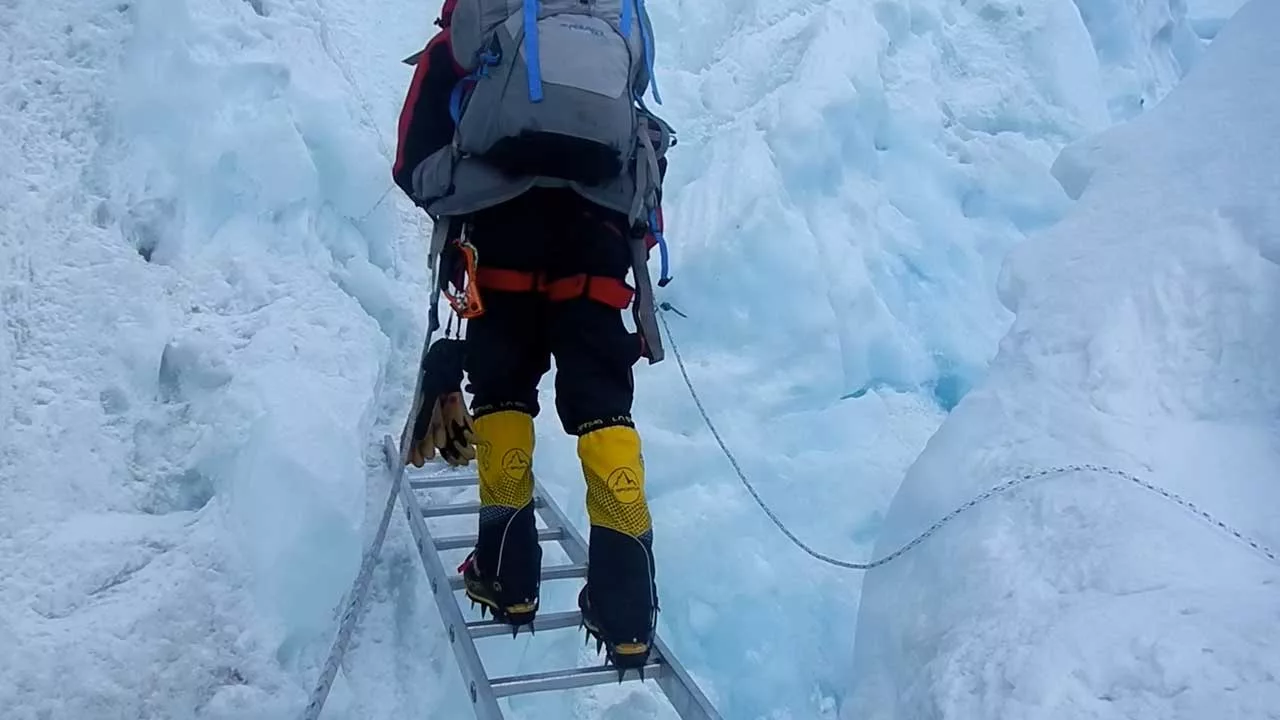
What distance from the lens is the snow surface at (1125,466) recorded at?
3.96 ft

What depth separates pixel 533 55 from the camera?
1364 mm

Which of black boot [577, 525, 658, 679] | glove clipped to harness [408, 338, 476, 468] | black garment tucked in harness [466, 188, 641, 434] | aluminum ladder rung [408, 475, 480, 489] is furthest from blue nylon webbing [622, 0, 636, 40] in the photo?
aluminum ladder rung [408, 475, 480, 489]

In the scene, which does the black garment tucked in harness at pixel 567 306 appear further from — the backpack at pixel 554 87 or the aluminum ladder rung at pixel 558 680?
the aluminum ladder rung at pixel 558 680

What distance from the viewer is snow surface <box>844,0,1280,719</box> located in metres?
1.21

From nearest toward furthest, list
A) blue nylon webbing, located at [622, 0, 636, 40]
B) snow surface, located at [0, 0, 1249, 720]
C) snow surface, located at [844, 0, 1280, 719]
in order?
1. snow surface, located at [844, 0, 1280, 719]
2. blue nylon webbing, located at [622, 0, 636, 40]
3. snow surface, located at [0, 0, 1249, 720]

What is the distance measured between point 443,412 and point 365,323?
38.4 inches

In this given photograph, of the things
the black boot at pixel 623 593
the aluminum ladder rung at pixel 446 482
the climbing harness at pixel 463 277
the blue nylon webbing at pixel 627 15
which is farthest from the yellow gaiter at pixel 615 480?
the aluminum ladder rung at pixel 446 482

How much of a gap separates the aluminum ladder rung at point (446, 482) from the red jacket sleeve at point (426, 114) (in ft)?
2.97

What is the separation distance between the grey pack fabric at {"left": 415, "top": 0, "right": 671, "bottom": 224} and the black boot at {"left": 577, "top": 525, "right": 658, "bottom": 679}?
50 cm

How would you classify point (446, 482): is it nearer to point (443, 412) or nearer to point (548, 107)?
point (443, 412)

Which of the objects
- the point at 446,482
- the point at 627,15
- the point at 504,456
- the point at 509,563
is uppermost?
the point at 627,15

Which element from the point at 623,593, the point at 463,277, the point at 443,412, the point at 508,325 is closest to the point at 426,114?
the point at 463,277

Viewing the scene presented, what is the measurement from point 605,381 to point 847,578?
178 cm

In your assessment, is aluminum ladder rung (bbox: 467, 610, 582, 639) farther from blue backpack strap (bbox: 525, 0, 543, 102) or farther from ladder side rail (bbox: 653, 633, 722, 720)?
blue backpack strap (bbox: 525, 0, 543, 102)
